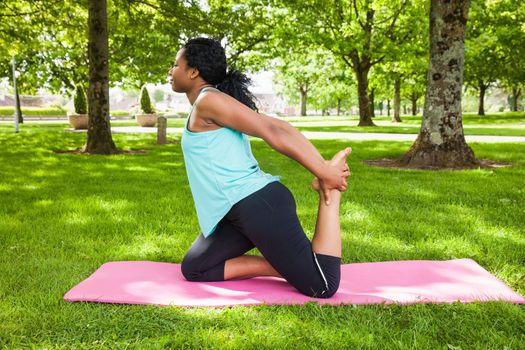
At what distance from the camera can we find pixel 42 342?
9.10ft

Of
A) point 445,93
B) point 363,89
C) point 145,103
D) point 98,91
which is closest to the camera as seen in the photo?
point 445,93

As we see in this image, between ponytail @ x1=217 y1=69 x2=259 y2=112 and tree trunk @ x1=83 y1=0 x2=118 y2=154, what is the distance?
34.6 feet

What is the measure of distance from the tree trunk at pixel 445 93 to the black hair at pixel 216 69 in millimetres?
7519

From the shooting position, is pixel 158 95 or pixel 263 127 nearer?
pixel 263 127

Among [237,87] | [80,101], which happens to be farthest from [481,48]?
[237,87]

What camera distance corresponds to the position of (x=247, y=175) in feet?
10.8

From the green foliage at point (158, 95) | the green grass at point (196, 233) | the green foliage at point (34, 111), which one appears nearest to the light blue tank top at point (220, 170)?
the green grass at point (196, 233)

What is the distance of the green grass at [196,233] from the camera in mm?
2832

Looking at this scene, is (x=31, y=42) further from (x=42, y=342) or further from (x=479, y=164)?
(x=42, y=342)

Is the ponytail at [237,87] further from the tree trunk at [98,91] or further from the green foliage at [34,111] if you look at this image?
the green foliage at [34,111]

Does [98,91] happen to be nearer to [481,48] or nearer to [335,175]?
[335,175]

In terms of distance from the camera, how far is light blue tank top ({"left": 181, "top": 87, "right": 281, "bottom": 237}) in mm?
3246

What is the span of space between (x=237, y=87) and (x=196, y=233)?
2.32 metres

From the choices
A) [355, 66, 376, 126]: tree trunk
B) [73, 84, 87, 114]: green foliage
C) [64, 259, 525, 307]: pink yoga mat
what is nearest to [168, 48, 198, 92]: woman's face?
[64, 259, 525, 307]: pink yoga mat
